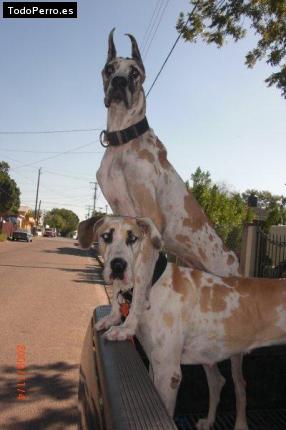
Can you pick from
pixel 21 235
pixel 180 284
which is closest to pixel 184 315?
pixel 180 284

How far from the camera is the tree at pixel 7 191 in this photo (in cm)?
5781

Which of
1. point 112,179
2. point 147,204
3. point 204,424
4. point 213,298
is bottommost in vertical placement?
point 204,424

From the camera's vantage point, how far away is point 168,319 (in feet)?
7.80

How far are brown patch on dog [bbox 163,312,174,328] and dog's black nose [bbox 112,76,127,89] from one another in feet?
5.51

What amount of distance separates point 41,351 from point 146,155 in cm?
505

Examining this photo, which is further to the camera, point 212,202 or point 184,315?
point 212,202

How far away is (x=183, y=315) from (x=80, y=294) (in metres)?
11.7

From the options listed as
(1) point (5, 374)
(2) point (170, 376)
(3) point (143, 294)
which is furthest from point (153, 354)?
(1) point (5, 374)

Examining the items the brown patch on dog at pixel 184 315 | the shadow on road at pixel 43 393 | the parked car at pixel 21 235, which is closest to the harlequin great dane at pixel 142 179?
the brown patch on dog at pixel 184 315

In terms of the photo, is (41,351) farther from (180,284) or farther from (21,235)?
(21,235)

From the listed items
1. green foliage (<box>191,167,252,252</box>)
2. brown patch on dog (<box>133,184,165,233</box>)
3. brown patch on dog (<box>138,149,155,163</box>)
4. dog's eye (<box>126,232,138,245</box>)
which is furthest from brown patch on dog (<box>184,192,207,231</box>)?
green foliage (<box>191,167,252,252</box>)

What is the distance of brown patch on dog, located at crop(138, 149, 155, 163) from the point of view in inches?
130

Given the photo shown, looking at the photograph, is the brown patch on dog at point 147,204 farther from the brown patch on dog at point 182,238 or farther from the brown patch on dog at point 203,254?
the brown patch on dog at point 203,254
